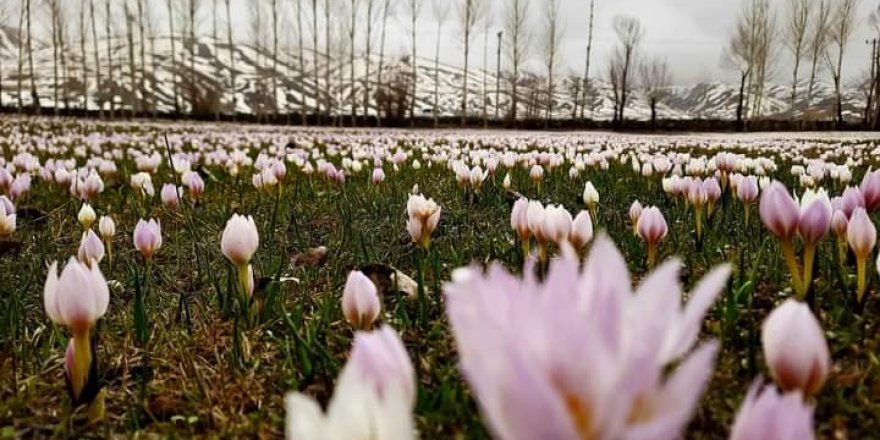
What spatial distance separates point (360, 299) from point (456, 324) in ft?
3.28

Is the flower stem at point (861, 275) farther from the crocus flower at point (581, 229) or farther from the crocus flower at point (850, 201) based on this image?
the crocus flower at point (581, 229)

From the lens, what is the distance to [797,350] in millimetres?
949

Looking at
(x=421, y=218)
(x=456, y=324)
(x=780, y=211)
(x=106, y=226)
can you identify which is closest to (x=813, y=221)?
(x=780, y=211)

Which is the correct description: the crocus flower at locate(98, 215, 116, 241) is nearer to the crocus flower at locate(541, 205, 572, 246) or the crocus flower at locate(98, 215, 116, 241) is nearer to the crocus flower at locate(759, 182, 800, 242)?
the crocus flower at locate(541, 205, 572, 246)

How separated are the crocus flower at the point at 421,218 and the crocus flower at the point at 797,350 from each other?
1.62 m

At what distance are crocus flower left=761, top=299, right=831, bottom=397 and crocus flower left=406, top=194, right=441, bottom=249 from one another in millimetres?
1616

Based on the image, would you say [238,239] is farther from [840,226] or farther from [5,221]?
[840,226]

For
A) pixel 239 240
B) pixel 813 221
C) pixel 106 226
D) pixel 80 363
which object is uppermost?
pixel 813 221

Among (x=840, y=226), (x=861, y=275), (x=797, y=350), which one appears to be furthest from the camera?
(x=840, y=226)

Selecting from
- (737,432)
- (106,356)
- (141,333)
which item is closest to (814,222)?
(737,432)

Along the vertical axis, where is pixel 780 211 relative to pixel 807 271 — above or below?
above

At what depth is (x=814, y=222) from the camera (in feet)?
5.59

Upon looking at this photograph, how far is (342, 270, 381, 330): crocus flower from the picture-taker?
159 centimetres

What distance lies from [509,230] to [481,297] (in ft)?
11.0
